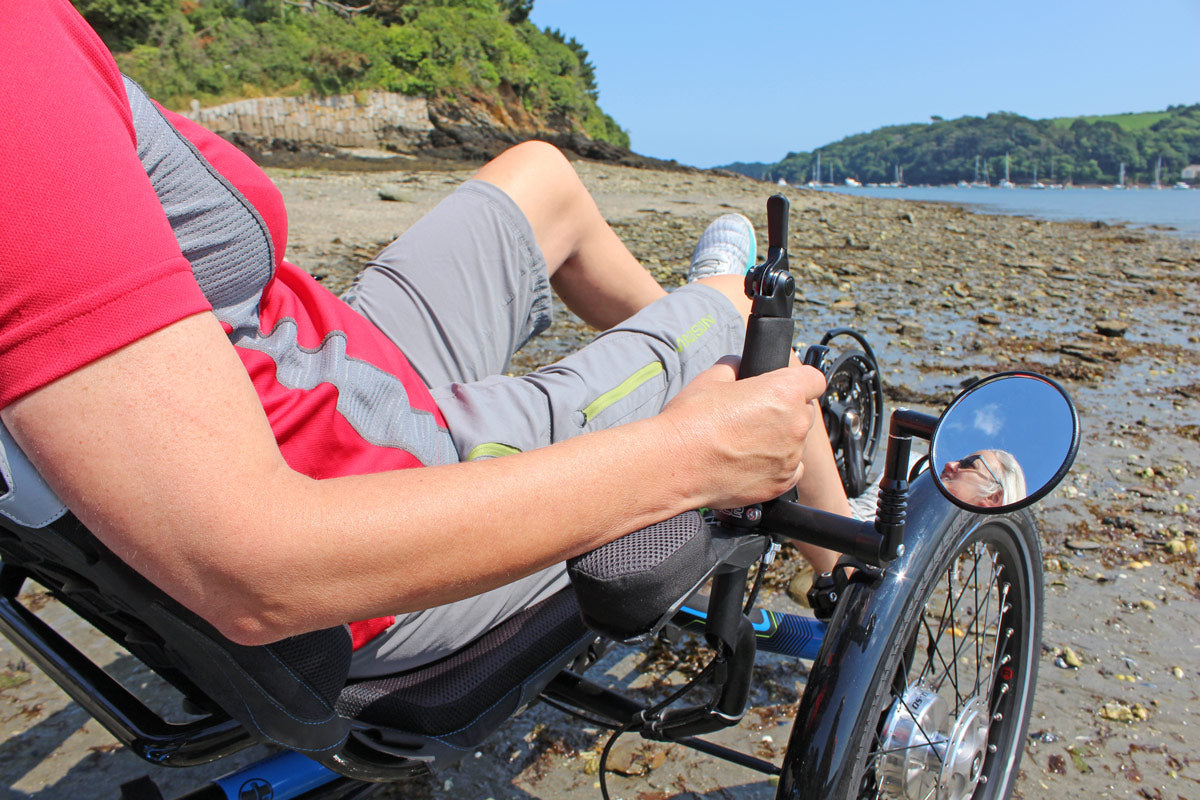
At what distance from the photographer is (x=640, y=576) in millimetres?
892

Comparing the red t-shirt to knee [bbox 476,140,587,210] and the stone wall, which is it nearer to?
knee [bbox 476,140,587,210]

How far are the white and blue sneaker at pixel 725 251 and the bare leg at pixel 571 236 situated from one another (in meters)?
0.31

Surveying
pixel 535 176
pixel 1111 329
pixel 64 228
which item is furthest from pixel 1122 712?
pixel 1111 329

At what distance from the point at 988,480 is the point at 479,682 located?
804 mm

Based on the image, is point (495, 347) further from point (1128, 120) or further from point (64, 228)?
point (1128, 120)

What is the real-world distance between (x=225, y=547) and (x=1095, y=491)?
3584 millimetres

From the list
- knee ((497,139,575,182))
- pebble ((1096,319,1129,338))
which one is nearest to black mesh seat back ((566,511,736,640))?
knee ((497,139,575,182))

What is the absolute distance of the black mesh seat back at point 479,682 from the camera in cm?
122

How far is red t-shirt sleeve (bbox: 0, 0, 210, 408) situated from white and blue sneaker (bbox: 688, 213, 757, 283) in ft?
3.80

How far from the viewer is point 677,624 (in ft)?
5.15

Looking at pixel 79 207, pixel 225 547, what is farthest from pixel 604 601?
pixel 79 207

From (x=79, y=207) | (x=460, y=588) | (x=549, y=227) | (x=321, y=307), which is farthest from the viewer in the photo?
(x=549, y=227)

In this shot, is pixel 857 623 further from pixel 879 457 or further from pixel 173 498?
pixel 879 457

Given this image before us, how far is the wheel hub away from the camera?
1345 millimetres
